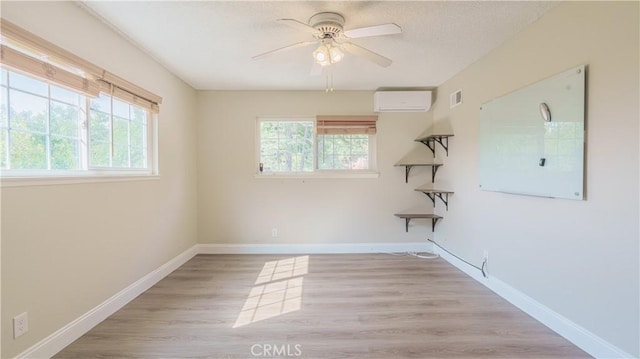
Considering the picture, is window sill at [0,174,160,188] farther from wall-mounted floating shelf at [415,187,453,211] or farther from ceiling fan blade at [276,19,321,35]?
wall-mounted floating shelf at [415,187,453,211]

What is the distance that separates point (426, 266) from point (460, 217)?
0.74 metres

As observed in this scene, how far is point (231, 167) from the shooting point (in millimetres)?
4059

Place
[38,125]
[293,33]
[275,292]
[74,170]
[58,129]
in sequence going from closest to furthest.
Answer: [38,125] → [58,129] → [74,170] → [293,33] → [275,292]

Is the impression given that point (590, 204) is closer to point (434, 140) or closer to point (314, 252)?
point (434, 140)

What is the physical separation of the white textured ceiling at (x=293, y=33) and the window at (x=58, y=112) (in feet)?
1.65

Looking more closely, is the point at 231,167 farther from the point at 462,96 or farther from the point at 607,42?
the point at 607,42

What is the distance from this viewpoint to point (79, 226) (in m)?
2.01

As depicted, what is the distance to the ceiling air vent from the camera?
11.0ft

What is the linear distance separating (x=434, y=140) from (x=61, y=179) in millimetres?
3924

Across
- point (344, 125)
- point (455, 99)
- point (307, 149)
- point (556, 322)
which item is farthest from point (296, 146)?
point (556, 322)

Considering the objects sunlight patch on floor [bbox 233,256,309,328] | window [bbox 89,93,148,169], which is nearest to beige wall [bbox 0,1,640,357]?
window [bbox 89,93,148,169]

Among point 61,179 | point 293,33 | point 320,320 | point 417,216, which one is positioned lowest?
point 320,320

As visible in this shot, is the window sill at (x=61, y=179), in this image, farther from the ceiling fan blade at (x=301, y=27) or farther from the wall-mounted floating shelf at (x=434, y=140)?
the wall-mounted floating shelf at (x=434, y=140)

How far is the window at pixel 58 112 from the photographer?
1.61 metres
